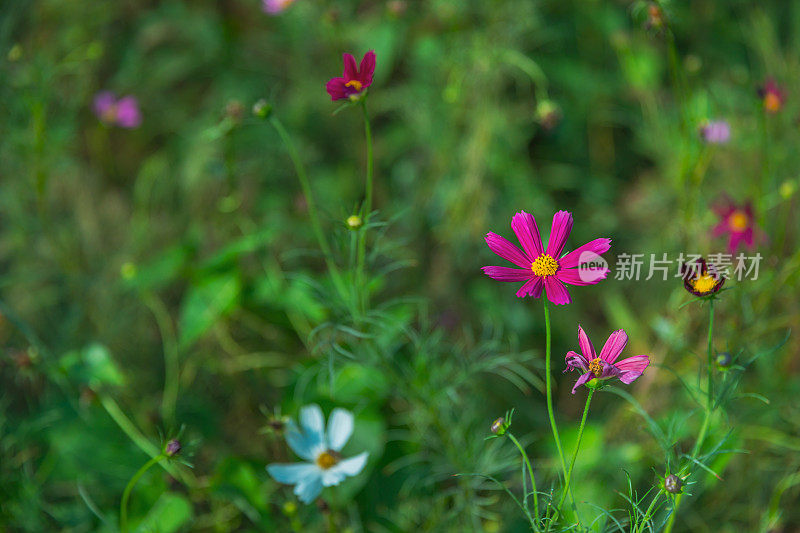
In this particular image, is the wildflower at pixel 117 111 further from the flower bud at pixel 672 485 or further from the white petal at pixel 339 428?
the flower bud at pixel 672 485

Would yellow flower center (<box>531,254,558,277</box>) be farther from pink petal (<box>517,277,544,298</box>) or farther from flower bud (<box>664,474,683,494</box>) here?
flower bud (<box>664,474,683,494</box>)

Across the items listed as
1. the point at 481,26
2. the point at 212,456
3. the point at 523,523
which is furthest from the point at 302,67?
the point at 523,523

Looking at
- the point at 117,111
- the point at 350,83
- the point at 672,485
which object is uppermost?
the point at 350,83

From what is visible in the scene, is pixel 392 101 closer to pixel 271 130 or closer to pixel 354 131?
pixel 354 131

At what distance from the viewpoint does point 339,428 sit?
894 mm

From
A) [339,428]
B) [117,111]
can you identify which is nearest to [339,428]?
[339,428]

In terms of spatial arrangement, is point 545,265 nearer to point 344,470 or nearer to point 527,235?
point 527,235

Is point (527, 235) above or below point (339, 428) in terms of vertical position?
above

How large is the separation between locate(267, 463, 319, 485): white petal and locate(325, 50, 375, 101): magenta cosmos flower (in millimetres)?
430

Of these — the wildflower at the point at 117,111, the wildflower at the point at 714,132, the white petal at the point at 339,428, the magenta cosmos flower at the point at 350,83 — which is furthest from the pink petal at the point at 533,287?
the wildflower at the point at 117,111

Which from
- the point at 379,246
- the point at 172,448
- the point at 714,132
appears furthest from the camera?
the point at 714,132

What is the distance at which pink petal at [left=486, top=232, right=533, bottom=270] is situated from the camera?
2.00 feet

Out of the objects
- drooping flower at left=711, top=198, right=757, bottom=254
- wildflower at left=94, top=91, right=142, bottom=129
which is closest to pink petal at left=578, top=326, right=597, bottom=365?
drooping flower at left=711, top=198, right=757, bottom=254

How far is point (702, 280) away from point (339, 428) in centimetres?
48
